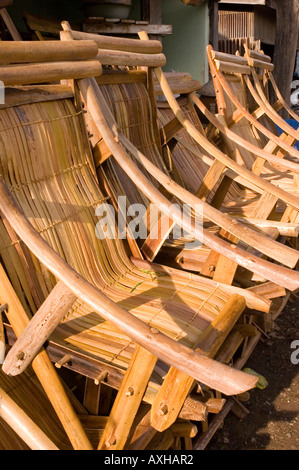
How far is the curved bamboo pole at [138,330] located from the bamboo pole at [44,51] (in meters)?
0.63

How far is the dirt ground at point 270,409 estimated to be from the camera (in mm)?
2449

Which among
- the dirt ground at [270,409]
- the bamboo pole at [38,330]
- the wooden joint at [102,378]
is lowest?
the dirt ground at [270,409]

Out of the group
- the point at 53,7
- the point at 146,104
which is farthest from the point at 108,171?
the point at 53,7

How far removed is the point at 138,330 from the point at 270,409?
1.57 meters

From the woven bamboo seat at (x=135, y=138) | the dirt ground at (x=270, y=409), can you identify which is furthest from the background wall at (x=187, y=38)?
the dirt ground at (x=270, y=409)

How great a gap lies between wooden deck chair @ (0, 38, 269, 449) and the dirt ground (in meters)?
0.50

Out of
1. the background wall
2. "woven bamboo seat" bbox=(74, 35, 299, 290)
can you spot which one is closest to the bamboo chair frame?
"woven bamboo seat" bbox=(74, 35, 299, 290)

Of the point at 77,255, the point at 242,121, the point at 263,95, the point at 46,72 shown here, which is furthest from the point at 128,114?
the point at 263,95

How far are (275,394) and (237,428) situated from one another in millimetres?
346

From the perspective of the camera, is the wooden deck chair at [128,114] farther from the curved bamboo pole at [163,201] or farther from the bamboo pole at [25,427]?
the bamboo pole at [25,427]

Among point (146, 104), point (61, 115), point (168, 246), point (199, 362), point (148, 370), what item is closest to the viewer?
point (199, 362)

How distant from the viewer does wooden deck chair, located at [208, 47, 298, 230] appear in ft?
13.2
